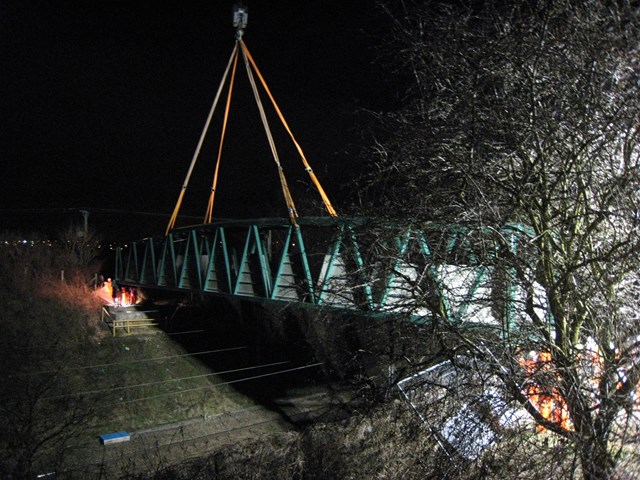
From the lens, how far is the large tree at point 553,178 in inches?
188

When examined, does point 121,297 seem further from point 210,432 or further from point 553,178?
point 553,178

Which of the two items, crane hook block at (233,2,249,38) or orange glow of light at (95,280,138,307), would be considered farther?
orange glow of light at (95,280,138,307)

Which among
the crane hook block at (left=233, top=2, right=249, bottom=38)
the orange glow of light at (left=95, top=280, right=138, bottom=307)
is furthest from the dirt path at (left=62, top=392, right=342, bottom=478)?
the orange glow of light at (left=95, top=280, right=138, bottom=307)

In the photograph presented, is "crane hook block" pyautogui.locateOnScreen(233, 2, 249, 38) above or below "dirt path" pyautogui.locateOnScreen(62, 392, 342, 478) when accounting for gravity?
above

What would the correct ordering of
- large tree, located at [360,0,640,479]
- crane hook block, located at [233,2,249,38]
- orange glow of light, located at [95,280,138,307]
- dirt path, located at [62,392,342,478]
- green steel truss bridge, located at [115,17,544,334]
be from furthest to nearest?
orange glow of light, located at [95,280,138,307] → dirt path, located at [62,392,342,478] → crane hook block, located at [233,2,249,38] → green steel truss bridge, located at [115,17,544,334] → large tree, located at [360,0,640,479]

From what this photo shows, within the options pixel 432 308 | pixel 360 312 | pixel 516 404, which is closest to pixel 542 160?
pixel 432 308

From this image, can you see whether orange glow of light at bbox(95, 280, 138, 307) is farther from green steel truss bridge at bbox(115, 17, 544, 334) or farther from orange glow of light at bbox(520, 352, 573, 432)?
orange glow of light at bbox(520, 352, 573, 432)

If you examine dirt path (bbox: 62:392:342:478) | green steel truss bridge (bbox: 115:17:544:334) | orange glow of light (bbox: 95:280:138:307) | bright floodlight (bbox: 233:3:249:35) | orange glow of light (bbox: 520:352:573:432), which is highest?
bright floodlight (bbox: 233:3:249:35)

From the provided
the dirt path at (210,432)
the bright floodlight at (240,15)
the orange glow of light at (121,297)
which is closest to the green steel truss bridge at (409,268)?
the bright floodlight at (240,15)

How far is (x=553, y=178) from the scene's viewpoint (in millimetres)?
5520

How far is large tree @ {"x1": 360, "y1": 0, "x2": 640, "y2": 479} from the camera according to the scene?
188 inches

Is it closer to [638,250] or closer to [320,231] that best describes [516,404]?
[638,250]

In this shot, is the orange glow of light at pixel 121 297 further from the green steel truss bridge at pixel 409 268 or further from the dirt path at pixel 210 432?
the green steel truss bridge at pixel 409 268

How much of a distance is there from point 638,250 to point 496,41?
228 cm
